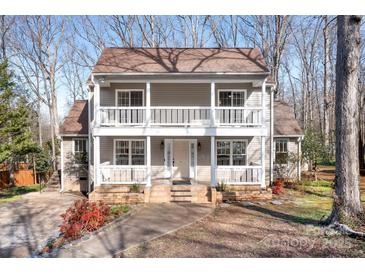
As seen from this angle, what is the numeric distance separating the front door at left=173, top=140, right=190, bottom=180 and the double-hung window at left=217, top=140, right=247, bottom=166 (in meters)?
1.78

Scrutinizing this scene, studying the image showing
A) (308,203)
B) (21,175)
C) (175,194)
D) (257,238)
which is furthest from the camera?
(21,175)

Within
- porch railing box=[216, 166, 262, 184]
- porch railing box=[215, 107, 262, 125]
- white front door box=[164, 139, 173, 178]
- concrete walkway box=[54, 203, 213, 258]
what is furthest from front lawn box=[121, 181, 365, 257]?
white front door box=[164, 139, 173, 178]

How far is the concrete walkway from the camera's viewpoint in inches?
241

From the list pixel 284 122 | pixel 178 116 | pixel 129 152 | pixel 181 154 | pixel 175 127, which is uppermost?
pixel 178 116

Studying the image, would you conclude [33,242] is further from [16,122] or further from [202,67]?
[202,67]

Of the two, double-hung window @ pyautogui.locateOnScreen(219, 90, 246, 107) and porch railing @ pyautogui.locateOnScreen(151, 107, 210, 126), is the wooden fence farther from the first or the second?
double-hung window @ pyautogui.locateOnScreen(219, 90, 246, 107)

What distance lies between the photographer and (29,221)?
9.23m

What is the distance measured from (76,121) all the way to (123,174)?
5.44 meters

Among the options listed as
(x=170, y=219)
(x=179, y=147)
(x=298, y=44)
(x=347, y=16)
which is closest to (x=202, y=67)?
(x=179, y=147)

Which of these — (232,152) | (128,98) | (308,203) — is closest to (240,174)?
(232,152)

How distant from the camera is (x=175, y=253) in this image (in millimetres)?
5855

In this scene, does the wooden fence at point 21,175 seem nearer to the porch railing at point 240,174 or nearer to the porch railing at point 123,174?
the porch railing at point 123,174

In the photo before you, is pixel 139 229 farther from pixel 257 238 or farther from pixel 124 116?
pixel 124 116
